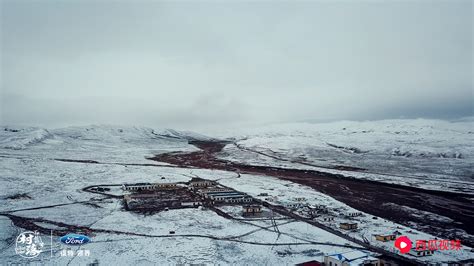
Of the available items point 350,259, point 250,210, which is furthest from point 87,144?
point 350,259

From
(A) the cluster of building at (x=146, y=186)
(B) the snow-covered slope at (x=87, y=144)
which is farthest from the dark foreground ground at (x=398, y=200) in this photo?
(B) the snow-covered slope at (x=87, y=144)

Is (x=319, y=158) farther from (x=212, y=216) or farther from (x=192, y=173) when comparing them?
(x=212, y=216)

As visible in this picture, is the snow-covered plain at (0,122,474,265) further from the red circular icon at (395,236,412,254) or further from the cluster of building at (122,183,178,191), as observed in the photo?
the cluster of building at (122,183,178,191)

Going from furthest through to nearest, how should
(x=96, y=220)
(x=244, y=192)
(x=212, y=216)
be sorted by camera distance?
1. (x=244, y=192)
2. (x=212, y=216)
3. (x=96, y=220)

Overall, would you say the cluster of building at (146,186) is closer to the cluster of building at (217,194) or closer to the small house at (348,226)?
the cluster of building at (217,194)

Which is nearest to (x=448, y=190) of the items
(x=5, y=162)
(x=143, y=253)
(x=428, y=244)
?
(x=428, y=244)

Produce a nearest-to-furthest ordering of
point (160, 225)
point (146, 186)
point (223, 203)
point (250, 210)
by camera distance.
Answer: point (160, 225) → point (250, 210) → point (223, 203) → point (146, 186)

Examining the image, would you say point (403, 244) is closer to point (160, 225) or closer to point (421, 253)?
point (421, 253)
